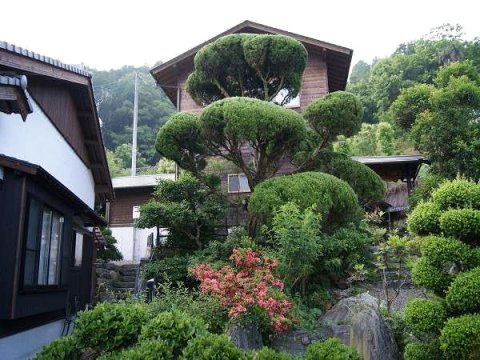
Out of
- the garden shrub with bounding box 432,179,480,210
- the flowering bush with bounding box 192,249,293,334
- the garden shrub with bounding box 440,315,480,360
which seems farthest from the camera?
the flowering bush with bounding box 192,249,293,334

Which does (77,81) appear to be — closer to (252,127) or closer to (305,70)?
(252,127)

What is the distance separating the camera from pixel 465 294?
475cm

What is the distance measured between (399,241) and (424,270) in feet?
5.43

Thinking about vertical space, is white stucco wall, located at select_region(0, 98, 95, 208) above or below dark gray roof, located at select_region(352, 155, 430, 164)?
below

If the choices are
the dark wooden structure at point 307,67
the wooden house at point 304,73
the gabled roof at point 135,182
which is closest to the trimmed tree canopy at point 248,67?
the wooden house at point 304,73

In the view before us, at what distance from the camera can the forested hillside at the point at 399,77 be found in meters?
27.5

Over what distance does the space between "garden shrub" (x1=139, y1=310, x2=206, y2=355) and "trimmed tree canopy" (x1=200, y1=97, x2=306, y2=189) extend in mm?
6757

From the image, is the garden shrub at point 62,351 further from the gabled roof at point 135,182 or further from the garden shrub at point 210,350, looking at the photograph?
the gabled roof at point 135,182

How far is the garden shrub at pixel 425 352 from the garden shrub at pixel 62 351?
392 cm

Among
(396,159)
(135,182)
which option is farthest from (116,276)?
(396,159)

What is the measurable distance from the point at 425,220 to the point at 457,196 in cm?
49

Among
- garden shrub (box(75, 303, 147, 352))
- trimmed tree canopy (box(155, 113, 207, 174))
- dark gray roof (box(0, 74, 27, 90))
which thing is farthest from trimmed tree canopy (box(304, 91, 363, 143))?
garden shrub (box(75, 303, 147, 352))

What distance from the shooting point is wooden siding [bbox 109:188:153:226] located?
758 inches

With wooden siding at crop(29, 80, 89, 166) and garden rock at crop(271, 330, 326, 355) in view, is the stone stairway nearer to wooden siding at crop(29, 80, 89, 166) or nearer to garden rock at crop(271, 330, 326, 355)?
wooden siding at crop(29, 80, 89, 166)
